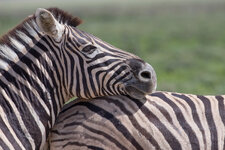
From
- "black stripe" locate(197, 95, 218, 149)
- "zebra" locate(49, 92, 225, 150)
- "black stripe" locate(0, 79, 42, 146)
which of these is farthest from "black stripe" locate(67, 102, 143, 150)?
"black stripe" locate(197, 95, 218, 149)

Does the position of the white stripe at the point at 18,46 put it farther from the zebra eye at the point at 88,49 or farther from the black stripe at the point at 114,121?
the black stripe at the point at 114,121

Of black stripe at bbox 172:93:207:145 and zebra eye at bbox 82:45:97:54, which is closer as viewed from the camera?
zebra eye at bbox 82:45:97:54

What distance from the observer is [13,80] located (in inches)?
173

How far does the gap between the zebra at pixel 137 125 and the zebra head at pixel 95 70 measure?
175 mm

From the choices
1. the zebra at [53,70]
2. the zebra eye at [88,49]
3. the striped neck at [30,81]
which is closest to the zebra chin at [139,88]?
the zebra at [53,70]

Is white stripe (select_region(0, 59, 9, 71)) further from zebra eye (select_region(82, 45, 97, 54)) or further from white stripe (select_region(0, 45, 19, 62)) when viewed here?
zebra eye (select_region(82, 45, 97, 54))

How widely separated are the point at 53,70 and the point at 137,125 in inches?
38.7

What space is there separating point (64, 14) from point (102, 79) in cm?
80

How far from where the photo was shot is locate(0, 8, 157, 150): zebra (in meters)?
4.39

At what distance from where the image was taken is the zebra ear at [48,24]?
4363 millimetres

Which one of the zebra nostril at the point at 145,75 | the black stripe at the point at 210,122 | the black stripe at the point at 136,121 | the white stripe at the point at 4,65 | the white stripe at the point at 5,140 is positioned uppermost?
the white stripe at the point at 4,65

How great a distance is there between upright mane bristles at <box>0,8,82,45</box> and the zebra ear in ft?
0.66

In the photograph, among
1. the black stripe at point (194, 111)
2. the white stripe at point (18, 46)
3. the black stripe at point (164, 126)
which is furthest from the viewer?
the black stripe at point (194, 111)

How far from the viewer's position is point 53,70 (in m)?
4.56
